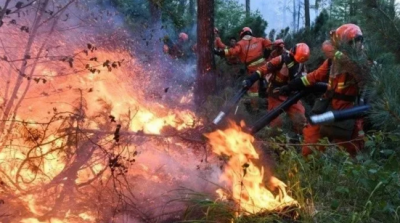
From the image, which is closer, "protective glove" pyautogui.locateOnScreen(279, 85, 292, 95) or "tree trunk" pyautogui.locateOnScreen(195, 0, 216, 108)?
"protective glove" pyautogui.locateOnScreen(279, 85, 292, 95)

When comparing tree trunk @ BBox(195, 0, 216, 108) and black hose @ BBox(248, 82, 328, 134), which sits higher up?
tree trunk @ BBox(195, 0, 216, 108)

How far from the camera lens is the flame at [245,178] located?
4055 millimetres

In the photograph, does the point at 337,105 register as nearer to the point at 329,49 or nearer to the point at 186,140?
the point at 186,140

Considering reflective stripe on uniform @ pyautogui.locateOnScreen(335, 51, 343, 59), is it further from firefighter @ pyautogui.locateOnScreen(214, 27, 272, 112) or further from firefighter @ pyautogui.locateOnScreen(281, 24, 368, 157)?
firefighter @ pyautogui.locateOnScreen(214, 27, 272, 112)

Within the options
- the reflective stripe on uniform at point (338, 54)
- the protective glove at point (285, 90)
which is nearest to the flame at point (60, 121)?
the protective glove at point (285, 90)

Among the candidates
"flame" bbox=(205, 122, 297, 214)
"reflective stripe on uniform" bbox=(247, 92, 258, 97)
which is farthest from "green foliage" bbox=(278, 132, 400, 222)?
"reflective stripe on uniform" bbox=(247, 92, 258, 97)

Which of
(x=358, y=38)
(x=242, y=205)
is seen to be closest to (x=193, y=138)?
(x=242, y=205)

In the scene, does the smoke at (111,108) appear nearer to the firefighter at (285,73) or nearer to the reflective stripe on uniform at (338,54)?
the firefighter at (285,73)

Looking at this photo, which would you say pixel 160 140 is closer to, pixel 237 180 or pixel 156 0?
pixel 237 180

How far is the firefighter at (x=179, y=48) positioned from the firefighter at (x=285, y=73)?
4673 mm

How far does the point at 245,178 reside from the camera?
4.34 m

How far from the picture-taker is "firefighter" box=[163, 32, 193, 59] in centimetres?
1200

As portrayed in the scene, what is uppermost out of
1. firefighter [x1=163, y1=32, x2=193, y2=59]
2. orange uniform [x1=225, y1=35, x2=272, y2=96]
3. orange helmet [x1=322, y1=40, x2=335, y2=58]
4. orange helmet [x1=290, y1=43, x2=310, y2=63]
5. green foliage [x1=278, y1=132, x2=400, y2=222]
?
firefighter [x1=163, y1=32, x2=193, y2=59]

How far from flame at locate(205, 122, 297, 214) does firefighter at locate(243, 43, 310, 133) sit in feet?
5.98
